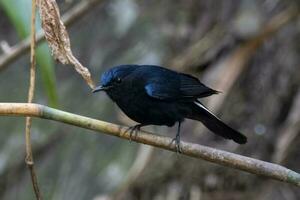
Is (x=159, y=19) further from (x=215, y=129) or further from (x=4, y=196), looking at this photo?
(x=215, y=129)

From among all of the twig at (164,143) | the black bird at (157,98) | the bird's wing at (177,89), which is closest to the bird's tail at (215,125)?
the black bird at (157,98)

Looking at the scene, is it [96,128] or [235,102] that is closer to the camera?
[96,128]

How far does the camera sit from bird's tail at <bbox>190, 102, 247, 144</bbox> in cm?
378

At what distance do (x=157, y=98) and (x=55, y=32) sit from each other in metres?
1.43

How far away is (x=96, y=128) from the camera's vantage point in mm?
2553

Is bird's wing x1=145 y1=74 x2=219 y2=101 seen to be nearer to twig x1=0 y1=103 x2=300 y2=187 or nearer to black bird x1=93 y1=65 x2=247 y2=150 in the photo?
black bird x1=93 y1=65 x2=247 y2=150

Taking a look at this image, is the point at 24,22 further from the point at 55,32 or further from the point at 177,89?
the point at 177,89

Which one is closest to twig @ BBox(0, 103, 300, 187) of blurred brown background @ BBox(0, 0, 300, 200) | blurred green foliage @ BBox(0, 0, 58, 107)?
blurred green foliage @ BBox(0, 0, 58, 107)

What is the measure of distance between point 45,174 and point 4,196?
15.8 inches

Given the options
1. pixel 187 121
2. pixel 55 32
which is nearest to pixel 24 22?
pixel 55 32

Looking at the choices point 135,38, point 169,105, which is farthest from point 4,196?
point 169,105

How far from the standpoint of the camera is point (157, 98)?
12.9ft

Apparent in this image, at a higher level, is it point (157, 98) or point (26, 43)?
point (26, 43)

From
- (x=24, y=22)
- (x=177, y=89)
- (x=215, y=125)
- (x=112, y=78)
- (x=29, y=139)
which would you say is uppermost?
(x=24, y=22)
